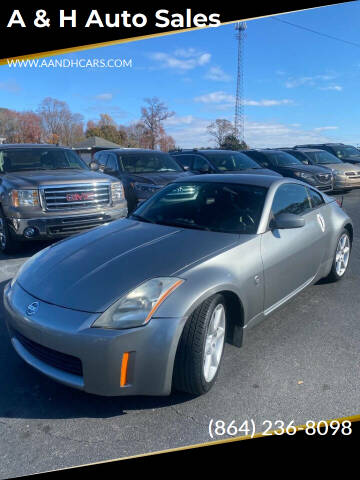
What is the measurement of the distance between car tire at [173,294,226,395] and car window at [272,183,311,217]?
145 cm

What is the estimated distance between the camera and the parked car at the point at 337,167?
1349cm

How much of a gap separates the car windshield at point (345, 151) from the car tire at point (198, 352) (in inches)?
661

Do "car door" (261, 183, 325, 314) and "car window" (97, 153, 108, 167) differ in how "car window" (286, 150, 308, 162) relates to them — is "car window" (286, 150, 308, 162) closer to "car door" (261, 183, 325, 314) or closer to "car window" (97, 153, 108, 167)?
"car window" (97, 153, 108, 167)

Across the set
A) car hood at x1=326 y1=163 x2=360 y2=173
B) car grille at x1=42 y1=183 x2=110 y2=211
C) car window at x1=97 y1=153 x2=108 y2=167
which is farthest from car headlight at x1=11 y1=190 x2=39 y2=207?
car hood at x1=326 y1=163 x2=360 y2=173

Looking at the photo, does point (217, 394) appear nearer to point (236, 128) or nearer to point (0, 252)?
point (0, 252)

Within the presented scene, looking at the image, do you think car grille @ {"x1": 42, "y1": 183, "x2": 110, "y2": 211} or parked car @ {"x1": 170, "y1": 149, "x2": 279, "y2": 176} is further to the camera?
parked car @ {"x1": 170, "y1": 149, "x2": 279, "y2": 176}

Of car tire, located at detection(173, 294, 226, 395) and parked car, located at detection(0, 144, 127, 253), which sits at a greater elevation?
parked car, located at detection(0, 144, 127, 253)

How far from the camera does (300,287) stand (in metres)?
3.88

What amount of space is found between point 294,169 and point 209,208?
381 inches

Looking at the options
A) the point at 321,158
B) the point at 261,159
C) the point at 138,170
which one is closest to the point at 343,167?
the point at 321,158

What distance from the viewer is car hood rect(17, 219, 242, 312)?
8.38 feet

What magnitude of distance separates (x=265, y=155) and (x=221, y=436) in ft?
40.3

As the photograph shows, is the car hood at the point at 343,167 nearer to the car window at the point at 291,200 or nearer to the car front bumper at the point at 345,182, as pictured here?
the car front bumper at the point at 345,182

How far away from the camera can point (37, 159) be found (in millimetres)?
7012
